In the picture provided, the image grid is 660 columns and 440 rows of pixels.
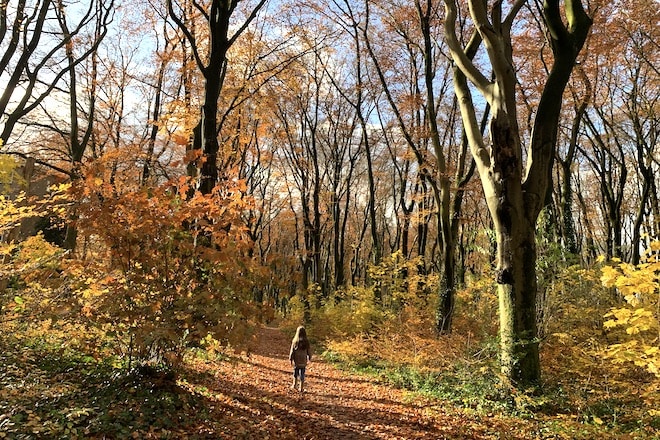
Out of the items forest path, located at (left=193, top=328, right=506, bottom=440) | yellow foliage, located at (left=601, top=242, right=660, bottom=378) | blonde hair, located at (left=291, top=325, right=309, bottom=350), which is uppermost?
yellow foliage, located at (left=601, top=242, right=660, bottom=378)

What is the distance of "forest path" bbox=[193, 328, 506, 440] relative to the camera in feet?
18.1

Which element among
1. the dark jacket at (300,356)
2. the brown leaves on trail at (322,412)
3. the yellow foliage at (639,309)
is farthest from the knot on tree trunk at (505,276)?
the dark jacket at (300,356)

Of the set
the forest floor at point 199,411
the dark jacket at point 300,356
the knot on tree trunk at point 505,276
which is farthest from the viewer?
the dark jacket at point 300,356

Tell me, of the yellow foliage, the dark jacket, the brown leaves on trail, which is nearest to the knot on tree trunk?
the yellow foliage

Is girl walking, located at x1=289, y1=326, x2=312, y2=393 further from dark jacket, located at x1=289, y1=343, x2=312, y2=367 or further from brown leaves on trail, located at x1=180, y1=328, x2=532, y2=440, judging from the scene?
brown leaves on trail, located at x1=180, y1=328, x2=532, y2=440

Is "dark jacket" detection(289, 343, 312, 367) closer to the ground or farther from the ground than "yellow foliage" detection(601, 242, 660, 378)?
closer to the ground

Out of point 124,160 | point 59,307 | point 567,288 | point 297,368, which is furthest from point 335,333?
point 59,307

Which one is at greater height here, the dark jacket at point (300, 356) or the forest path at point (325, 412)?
the dark jacket at point (300, 356)

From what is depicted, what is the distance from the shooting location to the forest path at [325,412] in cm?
552

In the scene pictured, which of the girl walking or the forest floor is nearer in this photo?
the forest floor

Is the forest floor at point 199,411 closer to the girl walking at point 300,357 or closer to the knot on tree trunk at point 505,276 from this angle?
the girl walking at point 300,357

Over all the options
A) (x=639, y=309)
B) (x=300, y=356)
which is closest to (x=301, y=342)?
(x=300, y=356)

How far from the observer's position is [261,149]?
2244cm

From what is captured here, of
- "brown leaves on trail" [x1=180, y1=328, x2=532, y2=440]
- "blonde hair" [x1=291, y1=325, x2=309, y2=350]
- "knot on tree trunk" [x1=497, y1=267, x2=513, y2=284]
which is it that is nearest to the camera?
"brown leaves on trail" [x1=180, y1=328, x2=532, y2=440]
